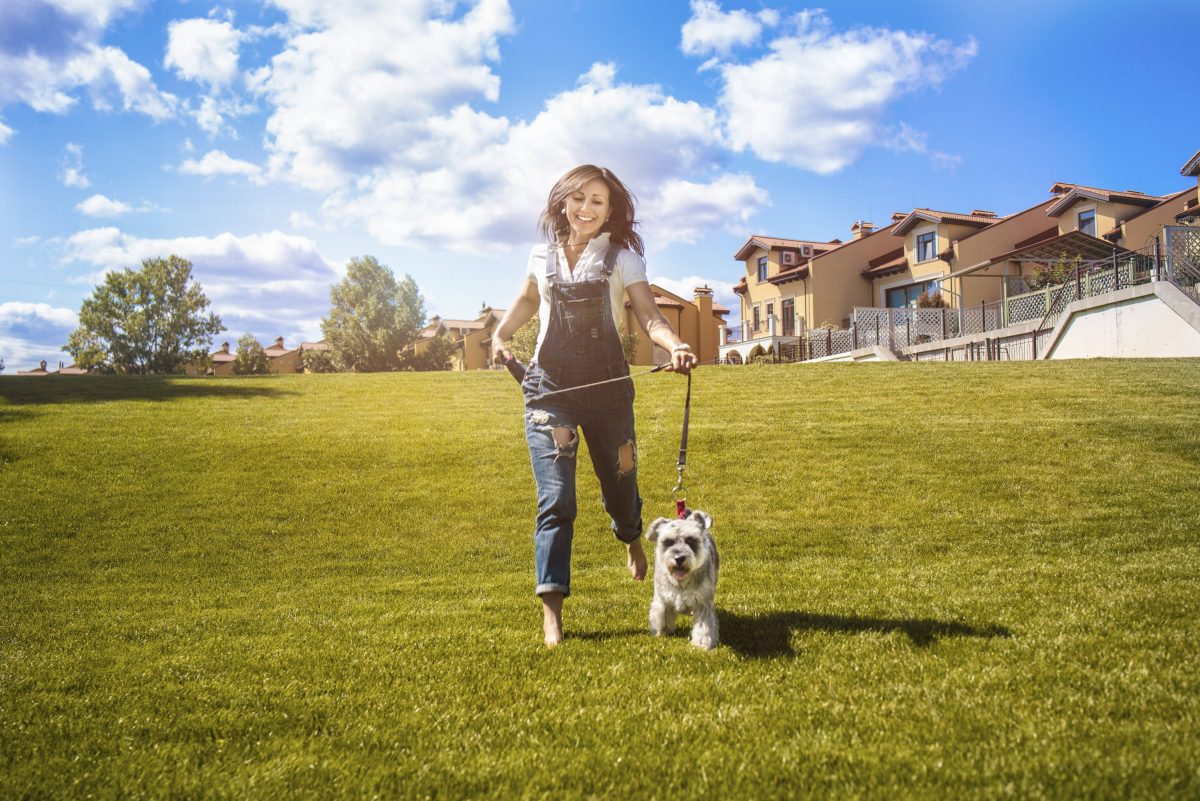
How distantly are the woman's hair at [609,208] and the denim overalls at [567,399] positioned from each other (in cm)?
26

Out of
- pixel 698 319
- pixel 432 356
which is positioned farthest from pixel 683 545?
pixel 432 356

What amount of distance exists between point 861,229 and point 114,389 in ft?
147

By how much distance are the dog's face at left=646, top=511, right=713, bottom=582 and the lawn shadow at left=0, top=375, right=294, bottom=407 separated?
1741 centimetres

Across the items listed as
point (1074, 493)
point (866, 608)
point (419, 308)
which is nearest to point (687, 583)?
point (866, 608)

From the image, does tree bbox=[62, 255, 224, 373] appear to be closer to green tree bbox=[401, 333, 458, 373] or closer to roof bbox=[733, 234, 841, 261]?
green tree bbox=[401, 333, 458, 373]

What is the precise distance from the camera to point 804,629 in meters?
4.85

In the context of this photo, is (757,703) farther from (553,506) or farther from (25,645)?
(25,645)

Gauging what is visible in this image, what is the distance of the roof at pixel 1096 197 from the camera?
127ft

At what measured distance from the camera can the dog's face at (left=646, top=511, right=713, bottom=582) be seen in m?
4.57

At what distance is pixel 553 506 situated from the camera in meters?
4.85

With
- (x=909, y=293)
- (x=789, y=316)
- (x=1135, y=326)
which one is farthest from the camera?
(x=789, y=316)

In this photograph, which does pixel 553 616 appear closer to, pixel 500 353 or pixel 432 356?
Answer: pixel 500 353

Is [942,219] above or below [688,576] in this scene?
above

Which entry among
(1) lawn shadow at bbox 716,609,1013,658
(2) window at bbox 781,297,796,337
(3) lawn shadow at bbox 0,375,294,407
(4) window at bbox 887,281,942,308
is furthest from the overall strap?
(2) window at bbox 781,297,796,337
